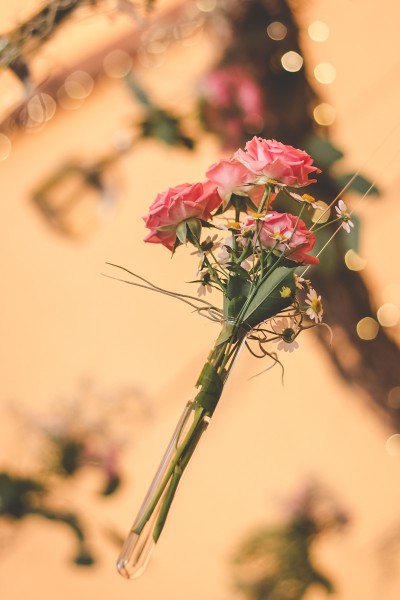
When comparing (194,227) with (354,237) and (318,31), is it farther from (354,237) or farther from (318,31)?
(318,31)

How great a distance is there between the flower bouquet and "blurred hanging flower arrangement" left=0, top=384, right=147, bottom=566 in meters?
0.82

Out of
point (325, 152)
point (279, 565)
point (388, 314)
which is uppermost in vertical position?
point (325, 152)

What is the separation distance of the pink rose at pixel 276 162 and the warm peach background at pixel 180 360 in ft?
2.91

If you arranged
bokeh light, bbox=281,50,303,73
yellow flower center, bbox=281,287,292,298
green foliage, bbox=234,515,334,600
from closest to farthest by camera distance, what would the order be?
yellow flower center, bbox=281,287,292,298 < green foliage, bbox=234,515,334,600 < bokeh light, bbox=281,50,303,73

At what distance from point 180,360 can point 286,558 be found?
1.64 ft

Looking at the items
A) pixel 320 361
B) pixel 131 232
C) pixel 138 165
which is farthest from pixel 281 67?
pixel 320 361

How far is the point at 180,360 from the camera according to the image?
1.51 metres

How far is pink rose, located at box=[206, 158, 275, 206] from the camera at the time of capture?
64 cm

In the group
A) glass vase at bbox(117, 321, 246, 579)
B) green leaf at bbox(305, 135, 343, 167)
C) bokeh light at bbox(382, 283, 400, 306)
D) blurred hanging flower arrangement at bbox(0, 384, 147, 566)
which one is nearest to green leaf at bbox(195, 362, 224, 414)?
glass vase at bbox(117, 321, 246, 579)

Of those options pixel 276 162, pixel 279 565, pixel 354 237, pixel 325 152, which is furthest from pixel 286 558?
pixel 276 162

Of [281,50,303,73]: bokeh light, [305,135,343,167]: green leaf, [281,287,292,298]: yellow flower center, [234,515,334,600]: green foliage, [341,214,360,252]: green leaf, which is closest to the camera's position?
[281,287,292,298]: yellow flower center

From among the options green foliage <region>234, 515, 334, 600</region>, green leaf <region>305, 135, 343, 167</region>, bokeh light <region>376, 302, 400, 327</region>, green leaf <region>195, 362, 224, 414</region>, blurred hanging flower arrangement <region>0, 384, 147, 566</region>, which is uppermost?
green leaf <region>195, 362, 224, 414</region>

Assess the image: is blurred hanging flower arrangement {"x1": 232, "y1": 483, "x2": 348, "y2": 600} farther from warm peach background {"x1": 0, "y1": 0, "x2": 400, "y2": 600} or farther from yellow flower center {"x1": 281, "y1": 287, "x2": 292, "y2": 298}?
yellow flower center {"x1": 281, "y1": 287, "x2": 292, "y2": 298}

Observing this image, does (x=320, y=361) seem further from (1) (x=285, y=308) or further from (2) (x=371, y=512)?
(1) (x=285, y=308)
